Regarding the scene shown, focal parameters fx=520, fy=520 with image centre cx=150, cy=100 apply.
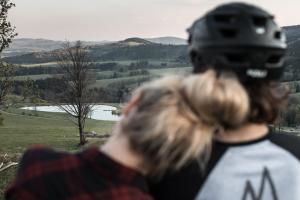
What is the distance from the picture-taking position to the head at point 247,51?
1866mm

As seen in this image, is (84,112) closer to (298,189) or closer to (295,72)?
(298,189)

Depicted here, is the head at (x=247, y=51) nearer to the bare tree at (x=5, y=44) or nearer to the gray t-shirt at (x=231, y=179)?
the gray t-shirt at (x=231, y=179)

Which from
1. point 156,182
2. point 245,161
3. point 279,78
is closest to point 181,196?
point 156,182

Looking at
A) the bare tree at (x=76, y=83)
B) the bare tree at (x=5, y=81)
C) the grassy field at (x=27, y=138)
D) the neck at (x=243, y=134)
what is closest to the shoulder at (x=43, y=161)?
the neck at (x=243, y=134)

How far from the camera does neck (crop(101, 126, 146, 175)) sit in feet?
5.69

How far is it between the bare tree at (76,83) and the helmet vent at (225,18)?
46.4 metres

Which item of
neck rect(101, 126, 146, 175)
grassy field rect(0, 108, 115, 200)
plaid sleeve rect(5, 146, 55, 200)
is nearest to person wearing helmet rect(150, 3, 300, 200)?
neck rect(101, 126, 146, 175)

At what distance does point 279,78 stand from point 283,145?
0.26 meters

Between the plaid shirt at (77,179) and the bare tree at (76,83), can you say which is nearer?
the plaid shirt at (77,179)

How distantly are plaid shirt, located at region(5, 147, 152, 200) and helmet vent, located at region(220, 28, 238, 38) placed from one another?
0.60 m

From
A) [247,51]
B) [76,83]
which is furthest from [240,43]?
[76,83]

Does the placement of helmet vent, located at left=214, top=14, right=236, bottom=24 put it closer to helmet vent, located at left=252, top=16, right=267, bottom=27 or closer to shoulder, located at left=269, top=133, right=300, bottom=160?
helmet vent, located at left=252, top=16, right=267, bottom=27

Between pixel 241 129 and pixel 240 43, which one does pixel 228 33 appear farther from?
pixel 241 129

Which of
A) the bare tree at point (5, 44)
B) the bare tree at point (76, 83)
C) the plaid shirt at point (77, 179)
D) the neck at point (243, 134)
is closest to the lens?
the plaid shirt at point (77, 179)
